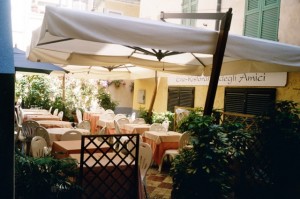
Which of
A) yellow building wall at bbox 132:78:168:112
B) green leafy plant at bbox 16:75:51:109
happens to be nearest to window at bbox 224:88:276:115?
yellow building wall at bbox 132:78:168:112

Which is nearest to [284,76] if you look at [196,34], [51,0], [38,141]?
[196,34]

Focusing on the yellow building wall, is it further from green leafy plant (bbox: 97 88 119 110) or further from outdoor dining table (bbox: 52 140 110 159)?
outdoor dining table (bbox: 52 140 110 159)

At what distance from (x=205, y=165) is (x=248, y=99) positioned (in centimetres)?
530

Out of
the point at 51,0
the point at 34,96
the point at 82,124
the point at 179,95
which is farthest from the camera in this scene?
the point at 51,0

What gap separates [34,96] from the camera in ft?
46.4

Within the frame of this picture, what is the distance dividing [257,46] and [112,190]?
2769 millimetres

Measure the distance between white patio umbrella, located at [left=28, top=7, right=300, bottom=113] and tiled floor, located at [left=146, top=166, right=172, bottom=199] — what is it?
2.56 meters

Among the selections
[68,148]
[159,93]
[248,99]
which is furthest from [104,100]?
[68,148]

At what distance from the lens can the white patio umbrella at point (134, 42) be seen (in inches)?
123

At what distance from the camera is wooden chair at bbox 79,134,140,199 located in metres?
3.85

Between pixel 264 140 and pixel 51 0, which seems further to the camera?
pixel 51 0

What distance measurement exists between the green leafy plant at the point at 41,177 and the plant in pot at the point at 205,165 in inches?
55.6

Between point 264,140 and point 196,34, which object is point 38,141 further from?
point 264,140

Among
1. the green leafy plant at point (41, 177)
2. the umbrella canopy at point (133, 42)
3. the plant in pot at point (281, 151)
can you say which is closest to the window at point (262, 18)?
the umbrella canopy at point (133, 42)
